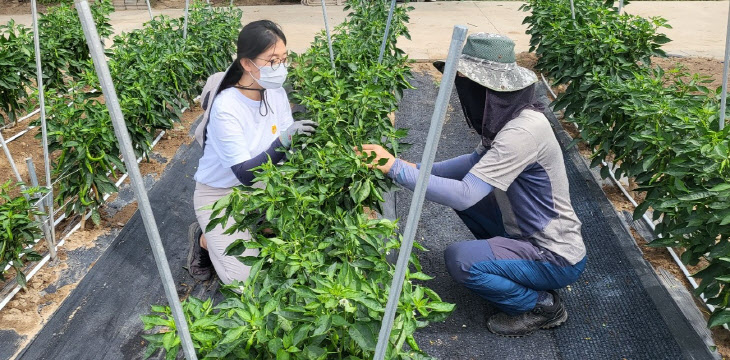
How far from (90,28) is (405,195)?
2.95 metres

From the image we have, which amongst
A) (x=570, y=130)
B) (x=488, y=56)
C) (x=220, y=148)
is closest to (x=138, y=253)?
(x=220, y=148)

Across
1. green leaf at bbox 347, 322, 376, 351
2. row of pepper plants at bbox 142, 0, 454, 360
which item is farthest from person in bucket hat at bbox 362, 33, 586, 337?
green leaf at bbox 347, 322, 376, 351

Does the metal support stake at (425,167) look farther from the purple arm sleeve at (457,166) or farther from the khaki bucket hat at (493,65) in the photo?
the purple arm sleeve at (457,166)

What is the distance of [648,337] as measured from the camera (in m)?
2.73

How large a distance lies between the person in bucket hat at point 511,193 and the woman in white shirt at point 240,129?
0.57 m

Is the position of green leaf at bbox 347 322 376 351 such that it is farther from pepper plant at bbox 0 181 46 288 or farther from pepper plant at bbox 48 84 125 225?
pepper plant at bbox 48 84 125 225

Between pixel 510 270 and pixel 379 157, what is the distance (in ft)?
2.26

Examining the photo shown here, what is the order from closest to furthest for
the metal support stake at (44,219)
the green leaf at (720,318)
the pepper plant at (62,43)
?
the green leaf at (720,318)
the metal support stake at (44,219)
the pepper plant at (62,43)

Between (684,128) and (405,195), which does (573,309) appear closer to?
(684,128)

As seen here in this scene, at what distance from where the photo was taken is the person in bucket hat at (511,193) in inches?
99.8

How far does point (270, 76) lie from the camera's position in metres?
2.83

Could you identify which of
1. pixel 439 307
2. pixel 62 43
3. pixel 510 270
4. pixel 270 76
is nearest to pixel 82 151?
pixel 270 76

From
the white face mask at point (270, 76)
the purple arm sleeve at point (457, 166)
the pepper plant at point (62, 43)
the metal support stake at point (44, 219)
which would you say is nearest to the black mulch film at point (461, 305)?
the metal support stake at point (44, 219)

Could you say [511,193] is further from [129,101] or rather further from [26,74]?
[26,74]
